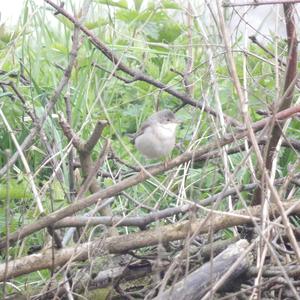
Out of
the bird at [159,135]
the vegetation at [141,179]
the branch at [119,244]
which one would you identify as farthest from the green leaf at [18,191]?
the bird at [159,135]

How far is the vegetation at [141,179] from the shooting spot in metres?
2.49

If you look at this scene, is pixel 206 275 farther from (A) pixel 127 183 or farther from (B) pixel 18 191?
(B) pixel 18 191

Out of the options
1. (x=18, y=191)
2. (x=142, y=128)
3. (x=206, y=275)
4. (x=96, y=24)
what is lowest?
(x=206, y=275)

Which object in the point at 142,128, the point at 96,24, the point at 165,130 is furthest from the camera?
the point at 96,24

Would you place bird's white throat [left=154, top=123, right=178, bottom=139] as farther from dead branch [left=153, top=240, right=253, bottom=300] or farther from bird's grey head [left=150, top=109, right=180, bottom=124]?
dead branch [left=153, top=240, right=253, bottom=300]

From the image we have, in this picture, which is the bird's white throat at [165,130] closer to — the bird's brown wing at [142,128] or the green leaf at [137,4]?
the bird's brown wing at [142,128]

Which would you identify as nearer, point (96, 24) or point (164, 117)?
point (164, 117)

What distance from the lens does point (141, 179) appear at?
2568 mm

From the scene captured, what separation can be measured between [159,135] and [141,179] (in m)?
1.06

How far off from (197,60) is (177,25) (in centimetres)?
23

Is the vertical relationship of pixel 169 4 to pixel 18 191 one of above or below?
above

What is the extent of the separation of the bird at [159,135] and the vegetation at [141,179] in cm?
7

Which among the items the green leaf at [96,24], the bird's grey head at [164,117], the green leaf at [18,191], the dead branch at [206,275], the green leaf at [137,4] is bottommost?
the dead branch at [206,275]

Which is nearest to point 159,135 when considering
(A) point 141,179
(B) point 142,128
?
(B) point 142,128
